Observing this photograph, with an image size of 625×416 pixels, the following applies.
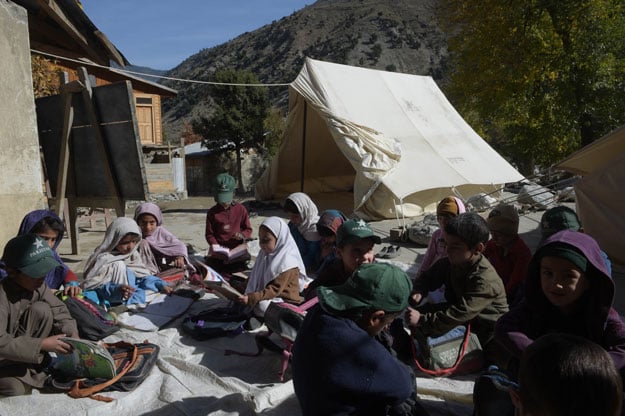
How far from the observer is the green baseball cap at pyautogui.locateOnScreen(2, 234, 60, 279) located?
7.65 ft

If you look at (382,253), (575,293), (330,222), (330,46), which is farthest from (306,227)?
(330,46)

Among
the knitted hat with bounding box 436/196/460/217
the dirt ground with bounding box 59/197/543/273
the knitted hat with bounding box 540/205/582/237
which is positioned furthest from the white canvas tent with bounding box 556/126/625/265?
the knitted hat with bounding box 436/196/460/217

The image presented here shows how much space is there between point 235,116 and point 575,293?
2078cm

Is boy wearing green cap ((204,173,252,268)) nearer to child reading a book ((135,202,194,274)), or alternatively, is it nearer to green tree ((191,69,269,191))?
child reading a book ((135,202,194,274))

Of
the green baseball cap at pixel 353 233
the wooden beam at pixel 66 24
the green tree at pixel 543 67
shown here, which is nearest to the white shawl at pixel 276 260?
the green baseball cap at pixel 353 233

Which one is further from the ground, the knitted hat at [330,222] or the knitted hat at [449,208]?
the knitted hat at [449,208]

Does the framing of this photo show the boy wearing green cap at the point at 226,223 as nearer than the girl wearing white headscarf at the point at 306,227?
No

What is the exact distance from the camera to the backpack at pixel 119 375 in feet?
8.15

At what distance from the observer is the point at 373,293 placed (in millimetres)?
1604

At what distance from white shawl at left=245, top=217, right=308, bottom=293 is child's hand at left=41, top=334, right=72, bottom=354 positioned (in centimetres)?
132

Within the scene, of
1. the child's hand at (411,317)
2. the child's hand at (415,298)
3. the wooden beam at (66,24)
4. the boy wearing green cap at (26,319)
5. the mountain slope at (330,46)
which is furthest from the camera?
the mountain slope at (330,46)

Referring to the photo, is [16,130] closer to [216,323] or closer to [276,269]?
[216,323]

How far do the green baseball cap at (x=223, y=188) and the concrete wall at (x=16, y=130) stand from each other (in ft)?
5.17

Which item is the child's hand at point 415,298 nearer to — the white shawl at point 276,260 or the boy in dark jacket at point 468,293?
the boy in dark jacket at point 468,293
